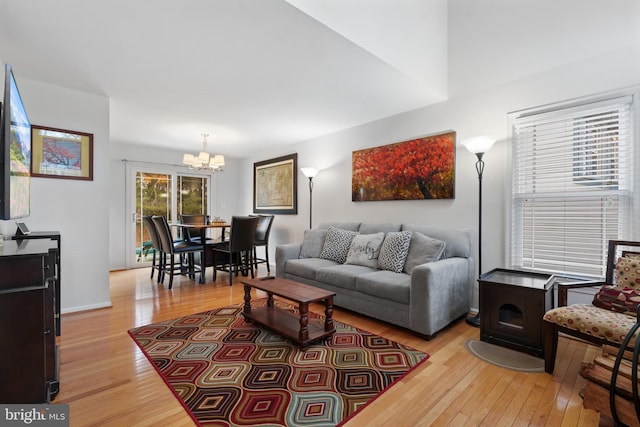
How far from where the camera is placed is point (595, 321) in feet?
5.53

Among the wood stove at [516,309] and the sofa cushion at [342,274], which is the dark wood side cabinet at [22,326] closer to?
the sofa cushion at [342,274]

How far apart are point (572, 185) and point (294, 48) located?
2.52 m

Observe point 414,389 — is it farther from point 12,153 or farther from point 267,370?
point 12,153

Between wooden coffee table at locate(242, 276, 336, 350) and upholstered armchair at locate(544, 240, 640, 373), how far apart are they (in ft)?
4.81

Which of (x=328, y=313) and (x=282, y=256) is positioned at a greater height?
(x=282, y=256)

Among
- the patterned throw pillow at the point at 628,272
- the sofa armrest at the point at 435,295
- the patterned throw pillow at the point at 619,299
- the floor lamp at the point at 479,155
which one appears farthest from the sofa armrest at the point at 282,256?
the patterned throw pillow at the point at 628,272

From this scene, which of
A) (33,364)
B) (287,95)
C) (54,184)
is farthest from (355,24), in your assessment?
(54,184)

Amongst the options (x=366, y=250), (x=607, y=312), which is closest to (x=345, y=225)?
(x=366, y=250)

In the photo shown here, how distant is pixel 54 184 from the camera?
2914 millimetres

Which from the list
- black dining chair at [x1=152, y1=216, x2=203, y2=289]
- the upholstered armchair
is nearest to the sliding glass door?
black dining chair at [x1=152, y1=216, x2=203, y2=289]

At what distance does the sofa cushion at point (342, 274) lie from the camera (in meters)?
2.94

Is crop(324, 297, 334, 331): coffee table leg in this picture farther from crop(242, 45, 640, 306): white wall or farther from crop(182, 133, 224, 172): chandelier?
crop(182, 133, 224, 172): chandelier

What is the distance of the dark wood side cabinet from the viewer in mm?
1337

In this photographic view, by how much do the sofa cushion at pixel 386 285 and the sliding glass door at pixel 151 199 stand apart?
4423 millimetres
